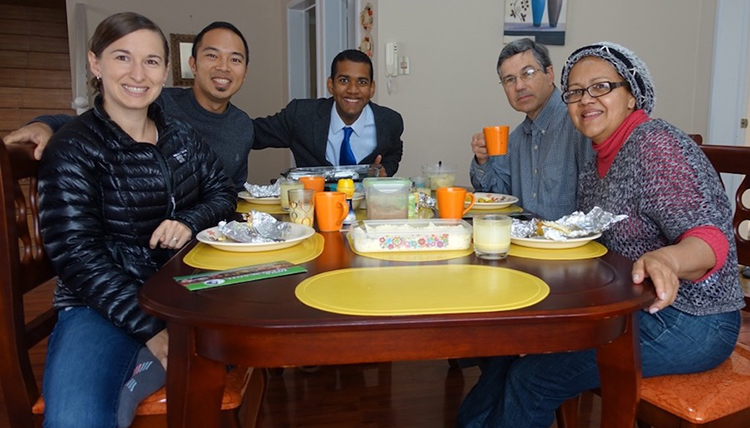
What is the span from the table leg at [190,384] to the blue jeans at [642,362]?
73 cm

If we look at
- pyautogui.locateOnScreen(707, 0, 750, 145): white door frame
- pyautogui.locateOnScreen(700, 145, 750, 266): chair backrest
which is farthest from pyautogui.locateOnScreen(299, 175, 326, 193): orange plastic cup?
pyautogui.locateOnScreen(707, 0, 750, 145): white door frame

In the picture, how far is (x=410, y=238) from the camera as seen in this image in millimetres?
1284

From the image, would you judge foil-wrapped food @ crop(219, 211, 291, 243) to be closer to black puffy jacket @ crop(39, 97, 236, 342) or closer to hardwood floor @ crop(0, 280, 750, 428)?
black puffy jacket @ crop(39, 97, 236, 342)

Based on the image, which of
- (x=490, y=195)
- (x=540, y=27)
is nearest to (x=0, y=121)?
(x=540, y=27)

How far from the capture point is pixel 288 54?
18.8 ft

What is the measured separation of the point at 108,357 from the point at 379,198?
77 cm

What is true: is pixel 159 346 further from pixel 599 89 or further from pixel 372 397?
pixel 599 89

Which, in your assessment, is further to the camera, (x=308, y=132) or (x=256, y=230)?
(x=308, y=132)

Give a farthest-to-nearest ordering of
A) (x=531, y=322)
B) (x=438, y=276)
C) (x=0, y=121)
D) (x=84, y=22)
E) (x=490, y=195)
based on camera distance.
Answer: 1. (x=0, y=121)
2. (x=84, y=22)
3. (x=490, y=195)
4. (x=438, y=276)
5. (x=531, y=322)

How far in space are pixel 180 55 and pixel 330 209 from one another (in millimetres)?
4673

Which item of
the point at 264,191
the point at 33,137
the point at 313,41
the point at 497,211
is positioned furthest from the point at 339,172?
the point at 313,41

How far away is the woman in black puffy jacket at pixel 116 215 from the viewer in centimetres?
122

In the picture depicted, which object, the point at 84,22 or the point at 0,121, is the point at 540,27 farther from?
the point at 0,121

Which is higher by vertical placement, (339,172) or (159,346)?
(339,172)
